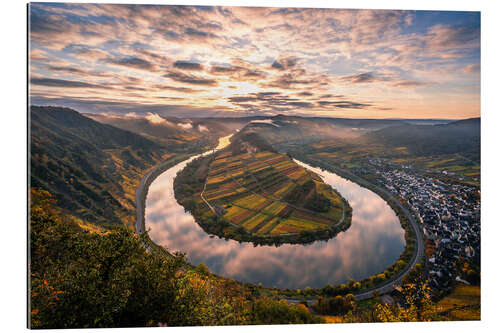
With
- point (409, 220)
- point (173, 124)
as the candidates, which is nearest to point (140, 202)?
point (173, 124)

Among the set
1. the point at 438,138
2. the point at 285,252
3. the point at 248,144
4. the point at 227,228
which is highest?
the point at 248,144

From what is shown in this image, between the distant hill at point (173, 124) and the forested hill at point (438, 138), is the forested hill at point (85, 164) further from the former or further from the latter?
the forested hill at point (438, 138)

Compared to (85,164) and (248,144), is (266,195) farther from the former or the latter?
→ (85,164)

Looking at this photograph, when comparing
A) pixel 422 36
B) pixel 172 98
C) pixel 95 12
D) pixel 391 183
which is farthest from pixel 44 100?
pixel 391 183

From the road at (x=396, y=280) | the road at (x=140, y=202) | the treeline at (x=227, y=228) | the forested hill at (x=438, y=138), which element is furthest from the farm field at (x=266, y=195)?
the forested hill at (x=438, y=138)

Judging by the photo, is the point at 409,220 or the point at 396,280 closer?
the point at 396,280

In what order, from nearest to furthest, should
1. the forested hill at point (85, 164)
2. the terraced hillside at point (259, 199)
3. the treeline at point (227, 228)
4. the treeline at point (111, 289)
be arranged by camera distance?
1. the treeline at point (111, 289)
2. the forested hill at point (85, 164)
3. the treeline at point (227, 228)
4. the terraced hillside at point (259, 199)

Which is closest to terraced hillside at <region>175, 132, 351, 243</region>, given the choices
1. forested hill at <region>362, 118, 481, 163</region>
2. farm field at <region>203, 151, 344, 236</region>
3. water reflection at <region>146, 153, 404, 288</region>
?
farm field at <region>203, 151, 344, 236</region>
